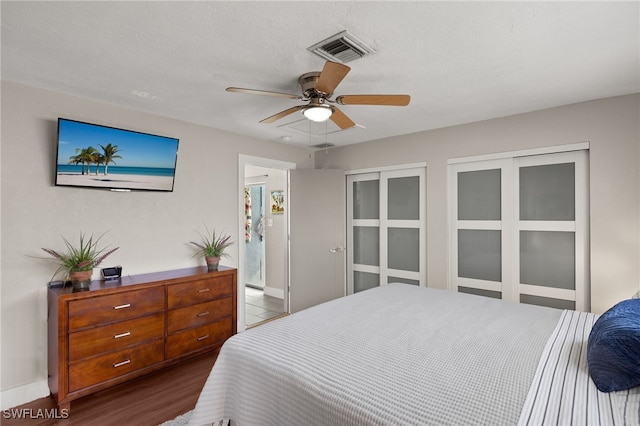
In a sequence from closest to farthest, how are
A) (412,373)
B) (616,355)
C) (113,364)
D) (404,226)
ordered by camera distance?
(616,355)
(412,373)
(113,364)
(404,226)

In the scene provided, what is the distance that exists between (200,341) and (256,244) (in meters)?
3.11

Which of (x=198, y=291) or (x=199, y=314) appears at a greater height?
(x=198, y=291)

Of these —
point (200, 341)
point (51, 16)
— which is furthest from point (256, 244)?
point (51, 16)

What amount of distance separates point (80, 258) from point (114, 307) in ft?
1.56

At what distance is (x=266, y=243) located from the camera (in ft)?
19.2

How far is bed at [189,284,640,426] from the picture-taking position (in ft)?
3.71

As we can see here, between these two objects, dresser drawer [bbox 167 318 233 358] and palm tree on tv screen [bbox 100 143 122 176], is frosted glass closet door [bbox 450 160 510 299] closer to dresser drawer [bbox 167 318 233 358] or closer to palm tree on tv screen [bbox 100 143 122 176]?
dresser drawer [bbox 167 318 233 358]

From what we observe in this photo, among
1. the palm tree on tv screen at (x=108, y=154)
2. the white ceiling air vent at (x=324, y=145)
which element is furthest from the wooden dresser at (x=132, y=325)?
the white ceiling air vent at (x=324, y=145)

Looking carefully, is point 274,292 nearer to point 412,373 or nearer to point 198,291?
point 198,291

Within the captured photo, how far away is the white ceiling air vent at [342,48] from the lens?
1.81 meters

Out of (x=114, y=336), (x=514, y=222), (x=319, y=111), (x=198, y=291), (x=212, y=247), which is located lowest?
(x=114, y=336)

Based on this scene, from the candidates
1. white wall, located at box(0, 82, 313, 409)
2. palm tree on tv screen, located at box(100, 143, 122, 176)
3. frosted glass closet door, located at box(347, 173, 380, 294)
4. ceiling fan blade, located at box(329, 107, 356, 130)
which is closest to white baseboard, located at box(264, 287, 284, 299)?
frosted glass closet door, located at box(347, 173, 380, 294)

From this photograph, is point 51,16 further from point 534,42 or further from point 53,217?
point 534,42

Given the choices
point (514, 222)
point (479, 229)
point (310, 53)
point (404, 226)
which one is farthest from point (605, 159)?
point (310, 53)
